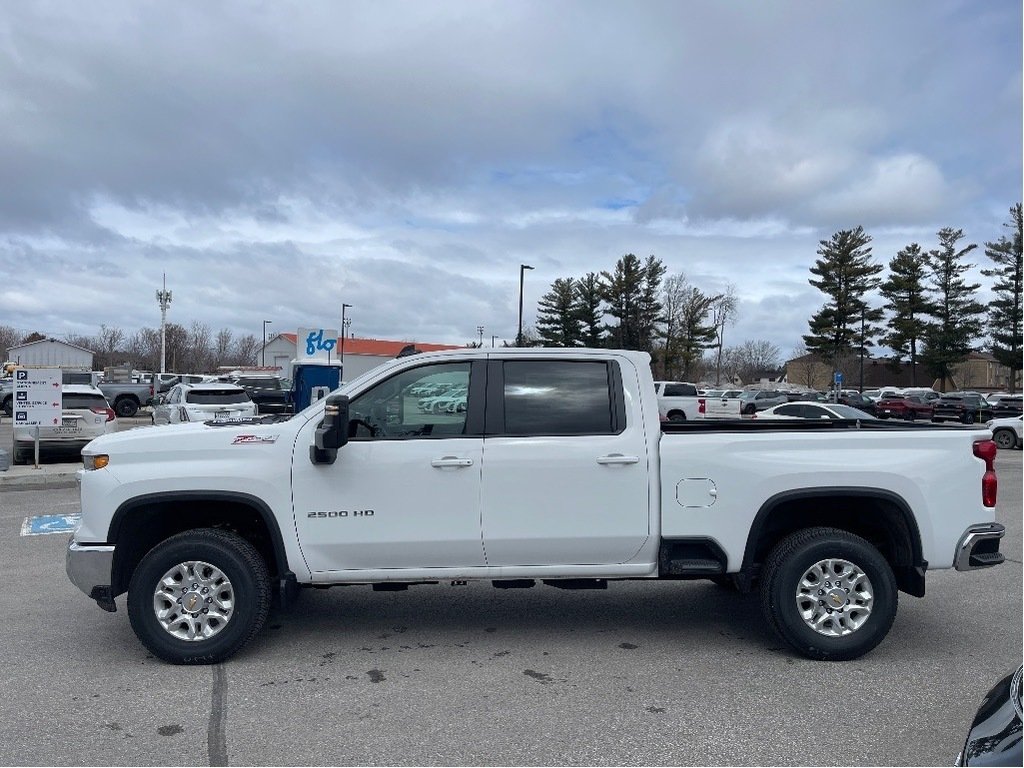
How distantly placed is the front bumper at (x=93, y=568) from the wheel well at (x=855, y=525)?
148 inches

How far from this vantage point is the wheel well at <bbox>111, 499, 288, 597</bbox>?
16.9 feet

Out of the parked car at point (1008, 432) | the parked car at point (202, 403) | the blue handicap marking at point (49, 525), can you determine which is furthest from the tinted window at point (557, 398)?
the parked car at point (1008, 432)

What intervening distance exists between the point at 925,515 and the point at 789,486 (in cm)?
85

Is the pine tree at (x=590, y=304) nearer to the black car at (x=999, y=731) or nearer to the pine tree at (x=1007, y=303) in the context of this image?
the pine tree at (x=1007, y=303)

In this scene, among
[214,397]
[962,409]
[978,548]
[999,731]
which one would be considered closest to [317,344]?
[214,397]

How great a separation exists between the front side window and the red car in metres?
38.7

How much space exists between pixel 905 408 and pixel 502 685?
40.7m

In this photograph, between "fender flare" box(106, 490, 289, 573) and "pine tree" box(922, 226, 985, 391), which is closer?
"fender flare" box(106, 490, 289, 573)

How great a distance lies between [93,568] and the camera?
5082mm

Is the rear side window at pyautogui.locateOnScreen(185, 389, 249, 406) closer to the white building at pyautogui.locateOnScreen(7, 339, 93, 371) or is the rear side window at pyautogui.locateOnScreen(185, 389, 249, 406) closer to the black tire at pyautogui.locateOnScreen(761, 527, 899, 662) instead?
the black tire at pyautogui.locateOnScreen(761, 527, 899, 662)

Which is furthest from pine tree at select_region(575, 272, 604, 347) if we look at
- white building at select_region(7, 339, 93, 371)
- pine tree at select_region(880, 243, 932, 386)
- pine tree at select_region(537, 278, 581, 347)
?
white building at select_region(7, 339, 93, 371)

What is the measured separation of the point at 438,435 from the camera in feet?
17.3

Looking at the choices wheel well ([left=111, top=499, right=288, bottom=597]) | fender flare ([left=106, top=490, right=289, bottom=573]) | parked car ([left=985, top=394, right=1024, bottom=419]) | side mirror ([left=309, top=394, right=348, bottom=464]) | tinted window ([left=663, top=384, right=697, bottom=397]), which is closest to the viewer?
side mirror ([left=309, top=394, right=348, bottom=464])

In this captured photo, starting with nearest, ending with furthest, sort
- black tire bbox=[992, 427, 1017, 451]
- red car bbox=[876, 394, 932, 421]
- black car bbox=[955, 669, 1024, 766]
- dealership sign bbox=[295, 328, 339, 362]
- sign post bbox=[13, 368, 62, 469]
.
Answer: black car bbox=[955, 669, 1024, 766], sign post bbox=[13, 368, 62, 469], dealership sign bbox=[295, 328, 339, 362], black tire bbox=[992, 427, 1017, 451], red car bbox=[876, 394, 932, 421]
